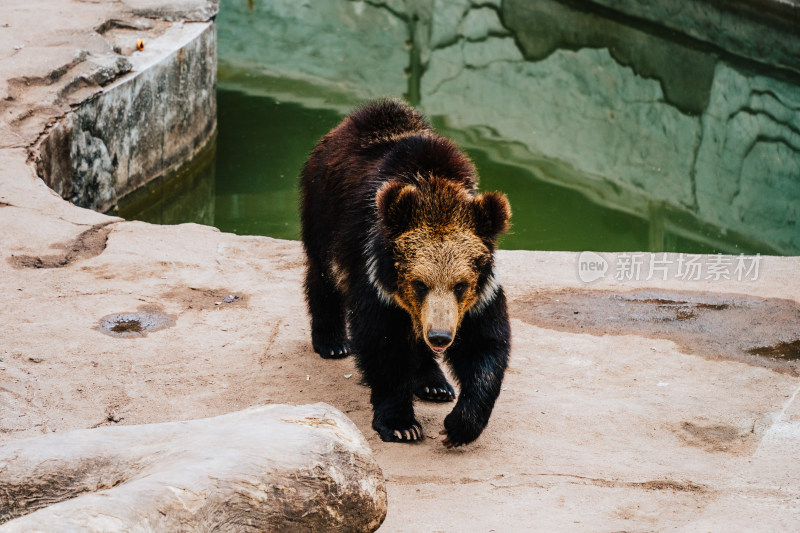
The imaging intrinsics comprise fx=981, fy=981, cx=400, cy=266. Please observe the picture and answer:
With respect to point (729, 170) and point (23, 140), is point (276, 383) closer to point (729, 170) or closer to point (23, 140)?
point (23, 140)

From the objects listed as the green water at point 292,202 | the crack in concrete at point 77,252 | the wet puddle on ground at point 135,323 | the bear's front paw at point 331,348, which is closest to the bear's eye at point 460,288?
the bear's front paw at point 331,348

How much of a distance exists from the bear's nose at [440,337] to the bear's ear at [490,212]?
1.63ft

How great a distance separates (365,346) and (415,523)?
1030 millimetres

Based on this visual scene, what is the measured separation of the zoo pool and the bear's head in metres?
5.12

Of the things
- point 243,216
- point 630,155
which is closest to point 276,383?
point 243,216

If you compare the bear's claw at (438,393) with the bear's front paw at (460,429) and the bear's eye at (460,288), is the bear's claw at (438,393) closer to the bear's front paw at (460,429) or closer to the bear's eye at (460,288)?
the bear's front paw at (460,429)

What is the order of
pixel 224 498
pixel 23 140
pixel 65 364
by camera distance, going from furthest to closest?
pixel 23 140, pixel 65 364, pixel 224 498

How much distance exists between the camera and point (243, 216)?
960 centimetres

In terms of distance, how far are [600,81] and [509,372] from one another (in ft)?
31.1

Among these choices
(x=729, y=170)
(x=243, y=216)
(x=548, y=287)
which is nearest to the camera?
(x=548, y=287)

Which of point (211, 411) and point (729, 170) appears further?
point (729, 170)

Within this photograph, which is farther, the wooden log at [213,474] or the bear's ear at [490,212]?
the bear's ear at [490,212]

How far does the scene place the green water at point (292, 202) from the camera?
9.40m

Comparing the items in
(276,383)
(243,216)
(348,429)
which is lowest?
(243,216)
